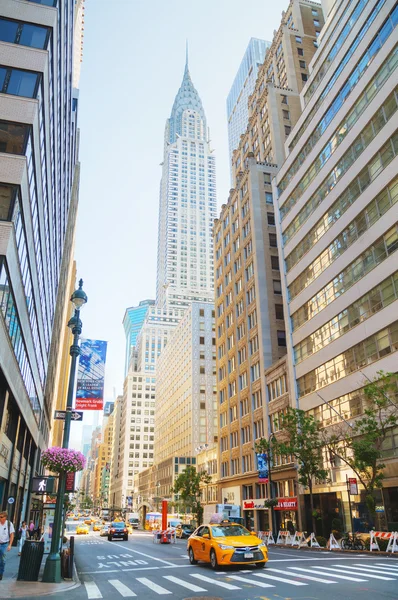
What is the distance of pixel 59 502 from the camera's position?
1538cm

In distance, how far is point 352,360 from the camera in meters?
36.0

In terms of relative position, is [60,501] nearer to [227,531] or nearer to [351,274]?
[227,531]

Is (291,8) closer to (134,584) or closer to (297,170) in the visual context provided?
(297,170)

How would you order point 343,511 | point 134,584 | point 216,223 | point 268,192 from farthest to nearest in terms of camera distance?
point 216,223
point 268,192
point 343,511
point 134,584

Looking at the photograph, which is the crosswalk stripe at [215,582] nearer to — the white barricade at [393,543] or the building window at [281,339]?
the white barricade at [393,543]

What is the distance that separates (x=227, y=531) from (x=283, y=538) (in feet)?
90.2

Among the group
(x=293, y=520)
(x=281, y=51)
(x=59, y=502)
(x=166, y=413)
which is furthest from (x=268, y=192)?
(x=166, y=413)

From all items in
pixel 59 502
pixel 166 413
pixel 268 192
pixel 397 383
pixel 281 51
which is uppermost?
pixel 281 51

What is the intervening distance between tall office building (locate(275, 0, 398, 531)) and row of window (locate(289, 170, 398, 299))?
0.30 feet

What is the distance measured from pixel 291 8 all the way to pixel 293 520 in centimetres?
7609

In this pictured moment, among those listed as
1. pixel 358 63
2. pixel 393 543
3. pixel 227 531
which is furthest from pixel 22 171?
pixel 358 63

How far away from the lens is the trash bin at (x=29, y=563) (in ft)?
46.8

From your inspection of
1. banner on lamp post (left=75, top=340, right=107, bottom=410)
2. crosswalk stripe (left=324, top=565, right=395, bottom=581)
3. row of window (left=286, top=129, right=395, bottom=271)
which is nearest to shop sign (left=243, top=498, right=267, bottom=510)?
row of window (left=286, top=129, right=395, bottom=271)

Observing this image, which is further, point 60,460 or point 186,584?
point 60,460
